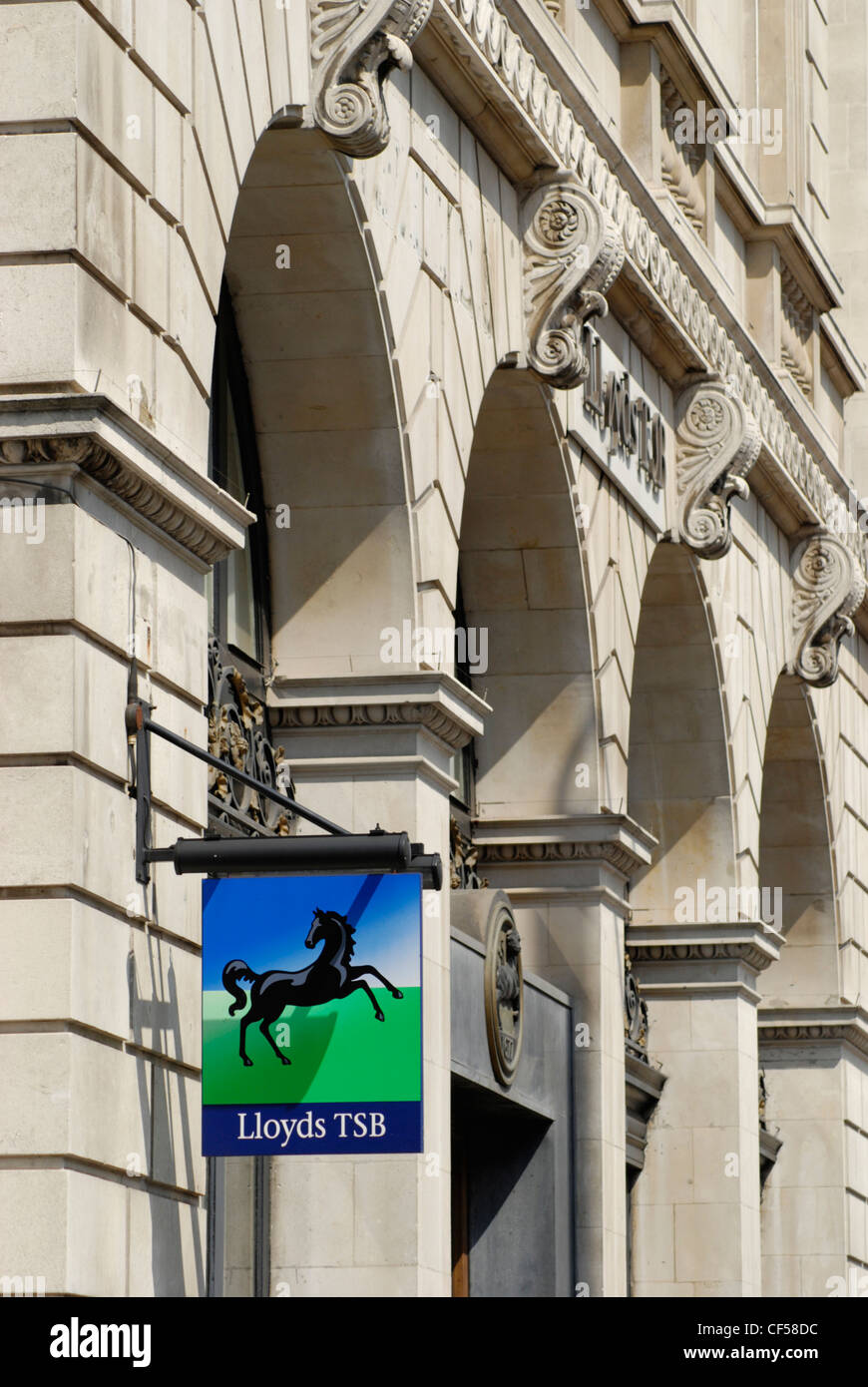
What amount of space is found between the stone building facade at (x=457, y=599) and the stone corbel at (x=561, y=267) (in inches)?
1.2

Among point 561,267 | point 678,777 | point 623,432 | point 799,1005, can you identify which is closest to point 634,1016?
point 678,777

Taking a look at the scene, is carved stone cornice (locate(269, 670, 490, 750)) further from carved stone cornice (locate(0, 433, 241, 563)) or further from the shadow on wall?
the shadow on wall

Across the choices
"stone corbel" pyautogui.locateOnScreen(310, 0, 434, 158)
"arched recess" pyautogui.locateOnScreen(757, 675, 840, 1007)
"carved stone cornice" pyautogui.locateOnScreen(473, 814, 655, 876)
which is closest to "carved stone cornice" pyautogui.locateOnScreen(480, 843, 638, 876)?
"carved stone cornice" pyautogui.locateOnScreen(473, 814, 655, 876)

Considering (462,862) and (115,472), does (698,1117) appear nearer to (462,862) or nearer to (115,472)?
(462,862)

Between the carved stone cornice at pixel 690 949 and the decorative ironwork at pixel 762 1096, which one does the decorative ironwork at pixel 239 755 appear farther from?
the decorative ironwork at pixel 762 1096

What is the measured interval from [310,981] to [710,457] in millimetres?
12731

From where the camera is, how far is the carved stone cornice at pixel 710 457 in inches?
939

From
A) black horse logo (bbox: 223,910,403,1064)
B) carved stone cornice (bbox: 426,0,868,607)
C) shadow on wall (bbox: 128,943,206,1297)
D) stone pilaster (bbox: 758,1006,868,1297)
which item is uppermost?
carved stone cornice (bbox: 426,0,868,607)

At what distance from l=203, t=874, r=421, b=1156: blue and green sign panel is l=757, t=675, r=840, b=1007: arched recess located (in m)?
18.8

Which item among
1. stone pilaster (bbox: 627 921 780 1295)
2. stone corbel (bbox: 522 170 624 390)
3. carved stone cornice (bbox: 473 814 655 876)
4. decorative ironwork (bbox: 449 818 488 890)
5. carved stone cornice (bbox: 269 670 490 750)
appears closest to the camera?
carved stone cornice (bbox: 269 670 490 750)

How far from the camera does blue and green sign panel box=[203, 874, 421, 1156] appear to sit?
40.1 feet

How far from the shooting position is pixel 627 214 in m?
21.9

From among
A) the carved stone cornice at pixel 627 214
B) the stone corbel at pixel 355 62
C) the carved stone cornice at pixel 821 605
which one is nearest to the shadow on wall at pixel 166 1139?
the stone corbel at pixel 355 62

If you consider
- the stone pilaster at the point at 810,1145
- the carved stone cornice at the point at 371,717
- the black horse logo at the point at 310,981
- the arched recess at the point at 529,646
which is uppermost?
the arched recess at the point at 529,646
